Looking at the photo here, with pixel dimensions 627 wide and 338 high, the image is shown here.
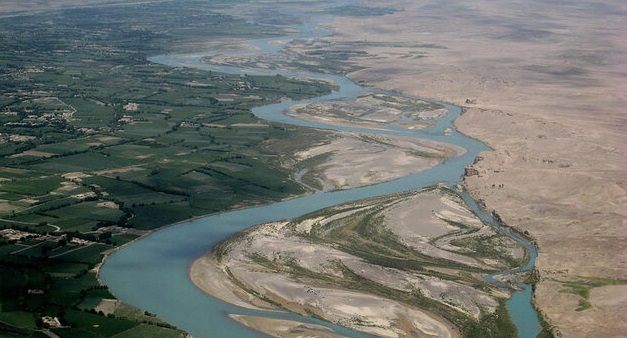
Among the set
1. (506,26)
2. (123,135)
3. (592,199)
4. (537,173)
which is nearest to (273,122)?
(123,135)

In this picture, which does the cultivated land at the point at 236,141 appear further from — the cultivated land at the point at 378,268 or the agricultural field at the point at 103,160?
the cultivated land at the point at 378,268

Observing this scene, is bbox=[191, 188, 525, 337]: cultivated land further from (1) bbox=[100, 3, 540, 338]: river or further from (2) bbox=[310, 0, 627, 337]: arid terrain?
(2) bbox=[310, 0, 627, 337]: arid terrain

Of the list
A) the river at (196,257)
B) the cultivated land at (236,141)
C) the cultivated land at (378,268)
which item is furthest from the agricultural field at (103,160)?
the cultivated land at (378,268)

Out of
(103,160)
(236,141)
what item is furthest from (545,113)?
(103,160)

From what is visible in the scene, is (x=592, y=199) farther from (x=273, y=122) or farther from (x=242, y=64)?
(x=242, y=64)

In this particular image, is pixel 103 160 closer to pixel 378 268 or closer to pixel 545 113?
pixel 378 268

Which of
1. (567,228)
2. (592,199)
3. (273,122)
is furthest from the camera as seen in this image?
(273,122)
